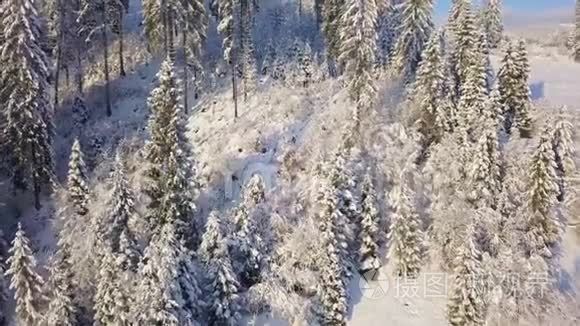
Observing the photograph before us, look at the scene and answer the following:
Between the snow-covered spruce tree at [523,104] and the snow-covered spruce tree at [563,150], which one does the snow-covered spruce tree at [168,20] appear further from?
the snow-covered spruce tree at [563,150]

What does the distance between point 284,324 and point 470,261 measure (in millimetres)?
11539

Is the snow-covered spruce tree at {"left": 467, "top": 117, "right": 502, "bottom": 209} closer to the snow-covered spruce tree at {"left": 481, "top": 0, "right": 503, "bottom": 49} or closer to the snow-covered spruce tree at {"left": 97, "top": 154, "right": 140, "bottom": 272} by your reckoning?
the snow-covered spruce tree at {"left": 97, "top": 154, "right": 140, "bottom": 272}

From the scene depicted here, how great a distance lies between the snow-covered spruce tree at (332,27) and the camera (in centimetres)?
5422

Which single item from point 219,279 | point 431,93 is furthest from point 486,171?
point 219,279

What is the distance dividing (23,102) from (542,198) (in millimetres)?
37105

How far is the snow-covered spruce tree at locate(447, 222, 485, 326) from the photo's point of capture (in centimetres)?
3266

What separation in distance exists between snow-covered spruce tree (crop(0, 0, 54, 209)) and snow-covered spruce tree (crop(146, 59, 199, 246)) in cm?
1255

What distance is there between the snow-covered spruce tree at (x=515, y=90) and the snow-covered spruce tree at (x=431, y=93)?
18.1 ft

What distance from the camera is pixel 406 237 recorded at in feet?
119

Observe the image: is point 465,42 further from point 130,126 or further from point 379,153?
point 130,126

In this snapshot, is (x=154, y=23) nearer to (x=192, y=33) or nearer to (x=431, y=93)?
(x=192, y=33)

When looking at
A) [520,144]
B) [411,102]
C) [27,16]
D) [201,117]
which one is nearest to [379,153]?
[411,102]

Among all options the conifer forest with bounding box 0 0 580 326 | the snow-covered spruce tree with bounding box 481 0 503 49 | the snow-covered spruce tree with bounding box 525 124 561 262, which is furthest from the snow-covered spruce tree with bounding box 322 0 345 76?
the snow-covered spruce tree with bounding box 481 0 503 49

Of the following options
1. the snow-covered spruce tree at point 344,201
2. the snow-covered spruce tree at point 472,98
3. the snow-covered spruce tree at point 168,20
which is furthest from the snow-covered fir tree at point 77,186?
the snow-covered spruce tree at point 472,98
